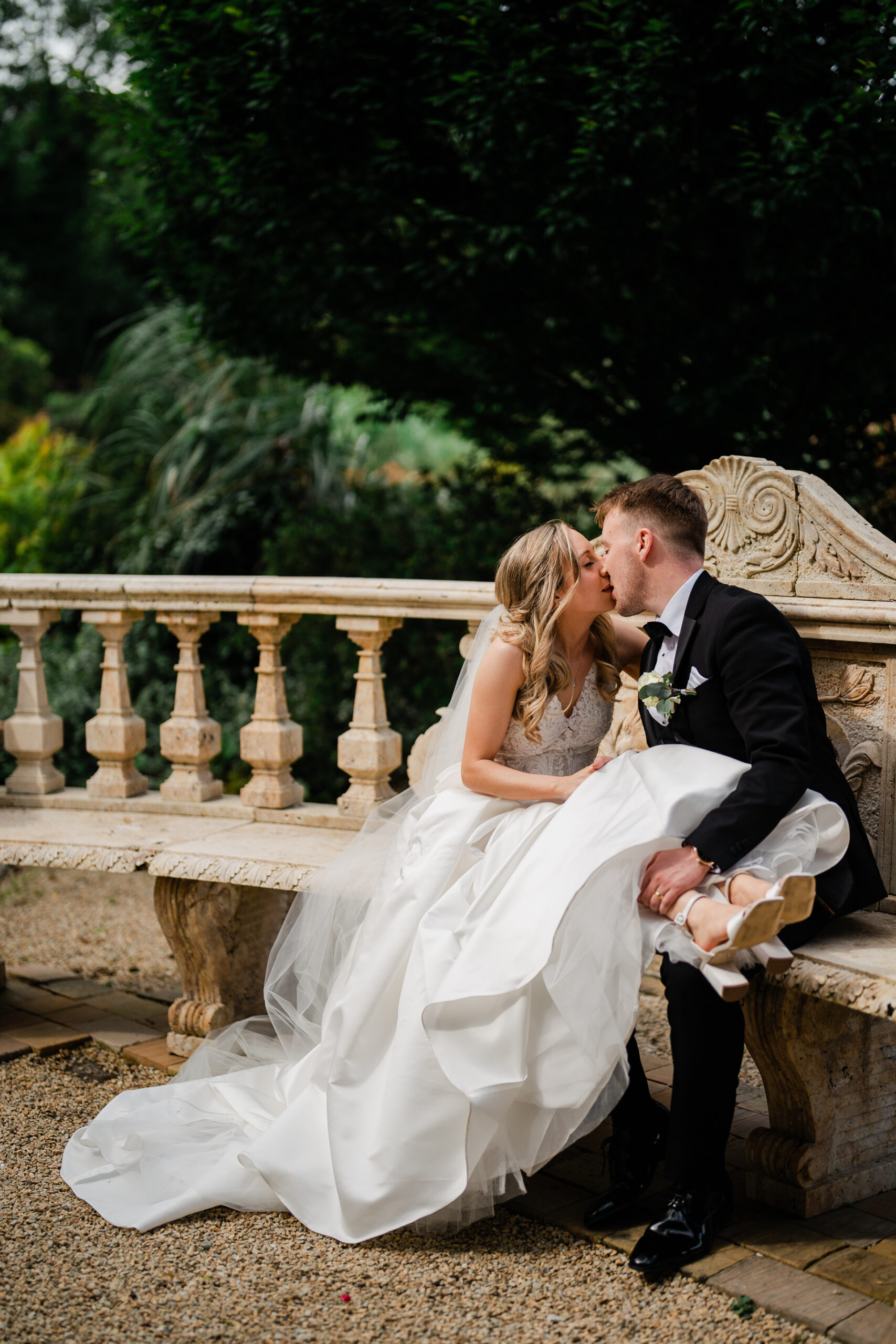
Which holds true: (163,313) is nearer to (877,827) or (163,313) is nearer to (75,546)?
(75,546)

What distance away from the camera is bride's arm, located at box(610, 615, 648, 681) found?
10.6ft

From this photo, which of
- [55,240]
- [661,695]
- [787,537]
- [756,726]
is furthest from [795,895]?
[55,240]

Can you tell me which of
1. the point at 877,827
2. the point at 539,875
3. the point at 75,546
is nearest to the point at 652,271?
the point at 877,827

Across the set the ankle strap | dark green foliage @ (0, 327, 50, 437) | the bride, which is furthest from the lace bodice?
dark green foliage @ (0, 327, 50, 437)

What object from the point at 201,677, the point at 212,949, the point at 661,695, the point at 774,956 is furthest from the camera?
the point at 201,677

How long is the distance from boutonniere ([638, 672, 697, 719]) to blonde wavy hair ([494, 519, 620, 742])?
0.31 m

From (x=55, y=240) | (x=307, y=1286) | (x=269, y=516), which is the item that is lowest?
(x=307, y=1286)

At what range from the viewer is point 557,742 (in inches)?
120

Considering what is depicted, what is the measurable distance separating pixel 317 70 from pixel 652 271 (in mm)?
1585

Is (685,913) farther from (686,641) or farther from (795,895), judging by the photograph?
(686,641)

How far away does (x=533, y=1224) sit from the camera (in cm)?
271

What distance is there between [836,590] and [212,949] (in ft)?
7.25

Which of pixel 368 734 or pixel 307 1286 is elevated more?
pixel 368 734

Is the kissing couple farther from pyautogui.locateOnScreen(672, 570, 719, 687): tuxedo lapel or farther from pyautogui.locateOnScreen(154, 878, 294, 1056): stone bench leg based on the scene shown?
pyautogui.locateOnScreen(154, 878, 294, 1056): stone bench leg
